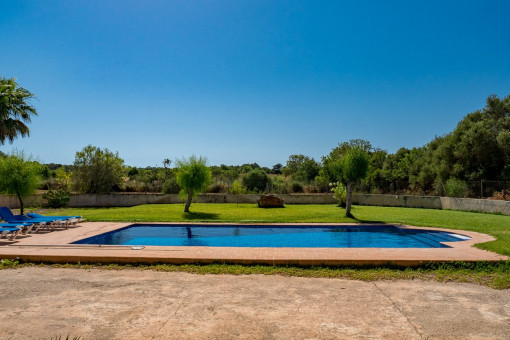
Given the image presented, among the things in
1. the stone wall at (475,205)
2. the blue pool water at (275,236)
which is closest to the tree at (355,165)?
the blue pool water at (275,236)

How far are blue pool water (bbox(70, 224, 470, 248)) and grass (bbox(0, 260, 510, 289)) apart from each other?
364cm

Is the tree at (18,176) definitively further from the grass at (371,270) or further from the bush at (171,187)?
the bush at (171,187)

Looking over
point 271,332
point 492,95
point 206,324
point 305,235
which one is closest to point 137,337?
point 206,324

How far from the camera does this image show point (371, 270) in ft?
20.6

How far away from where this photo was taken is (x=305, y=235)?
468 inches

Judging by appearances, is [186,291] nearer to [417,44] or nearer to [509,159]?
[417,44]

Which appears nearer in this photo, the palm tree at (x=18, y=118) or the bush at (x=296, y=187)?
the palm tree at (x=18, y=118)

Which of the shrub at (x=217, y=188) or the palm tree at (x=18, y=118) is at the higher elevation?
the palm tree at (x=18, y=118)

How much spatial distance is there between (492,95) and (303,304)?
31626 mm

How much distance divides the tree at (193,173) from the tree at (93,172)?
12090 millimetres

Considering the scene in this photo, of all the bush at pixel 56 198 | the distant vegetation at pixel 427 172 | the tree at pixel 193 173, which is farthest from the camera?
the distant vegetation at pixel 427 172

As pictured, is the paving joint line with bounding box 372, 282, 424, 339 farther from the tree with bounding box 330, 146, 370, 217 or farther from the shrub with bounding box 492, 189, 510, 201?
the shrub with bounding box 492, 189, 510, 201

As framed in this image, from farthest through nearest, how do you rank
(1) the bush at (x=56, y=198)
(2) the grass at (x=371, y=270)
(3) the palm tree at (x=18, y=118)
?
(1) the bush at (x=56, y=198) < (3) the palm tree at (x=18, y=118) < (2) the grass at (x=371, y=270)

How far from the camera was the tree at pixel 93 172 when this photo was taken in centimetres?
2595
